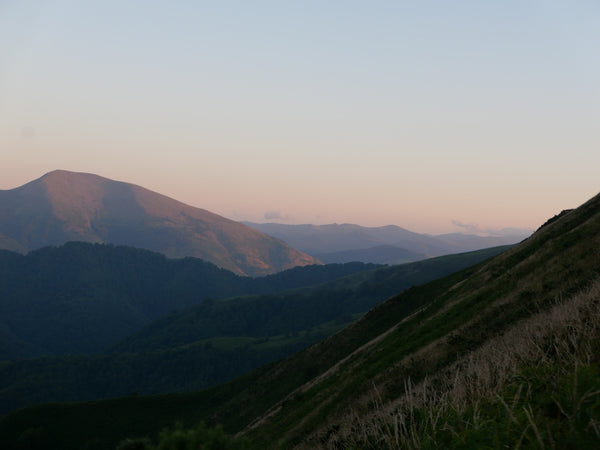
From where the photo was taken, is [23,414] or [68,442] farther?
[23,414]

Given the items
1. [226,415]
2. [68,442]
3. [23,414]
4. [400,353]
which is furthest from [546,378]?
[23,414]

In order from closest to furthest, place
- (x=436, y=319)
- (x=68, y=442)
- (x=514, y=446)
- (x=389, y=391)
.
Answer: (x=514, y=446)
(x=389, y=391)
(x=436, y=319)
(x=68, y=442)

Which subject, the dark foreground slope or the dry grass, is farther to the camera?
the dark foreground slope

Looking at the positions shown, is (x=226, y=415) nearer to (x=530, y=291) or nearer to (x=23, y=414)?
(x=23, y=414)

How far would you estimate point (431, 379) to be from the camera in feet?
78.8

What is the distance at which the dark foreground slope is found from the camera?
23.7 ft

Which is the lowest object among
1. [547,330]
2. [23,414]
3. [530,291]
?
[23,414]

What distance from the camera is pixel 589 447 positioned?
18.2 feet

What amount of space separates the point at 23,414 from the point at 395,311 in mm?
103625

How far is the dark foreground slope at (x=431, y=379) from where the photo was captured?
7227mm

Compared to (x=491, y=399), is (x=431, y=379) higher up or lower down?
lower down

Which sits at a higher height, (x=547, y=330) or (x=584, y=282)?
(x=547, y=330)

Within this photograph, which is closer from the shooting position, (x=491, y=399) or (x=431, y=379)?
(x=491, y=399)

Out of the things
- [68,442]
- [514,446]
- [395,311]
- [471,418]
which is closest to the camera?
[514,446]
